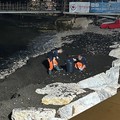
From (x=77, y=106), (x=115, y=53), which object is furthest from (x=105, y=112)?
(x=115, y=53)

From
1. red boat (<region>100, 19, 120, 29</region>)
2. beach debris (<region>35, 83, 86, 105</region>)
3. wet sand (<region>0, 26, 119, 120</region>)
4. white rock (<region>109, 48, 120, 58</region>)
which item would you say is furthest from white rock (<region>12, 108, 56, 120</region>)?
red boat (<region>100, 19, 120, 29</region>)

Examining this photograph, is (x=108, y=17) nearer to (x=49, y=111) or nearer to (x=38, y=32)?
Answer: (x=38, y=32)

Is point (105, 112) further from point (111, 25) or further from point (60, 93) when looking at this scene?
point (111, 25)

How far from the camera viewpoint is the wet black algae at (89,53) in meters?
22.2

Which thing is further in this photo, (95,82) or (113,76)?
(113,76)

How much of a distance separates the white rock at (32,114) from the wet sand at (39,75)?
97cm

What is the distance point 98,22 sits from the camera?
43.8 meters

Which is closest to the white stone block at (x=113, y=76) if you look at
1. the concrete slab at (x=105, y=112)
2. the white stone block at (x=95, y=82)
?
the white stone block at (x=95, y=82)

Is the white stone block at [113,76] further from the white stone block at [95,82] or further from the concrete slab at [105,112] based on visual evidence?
the concrete slab at [105,112]

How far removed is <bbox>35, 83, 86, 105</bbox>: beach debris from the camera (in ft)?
52.3

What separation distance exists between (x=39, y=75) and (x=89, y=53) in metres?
8.17

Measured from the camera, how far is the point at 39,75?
22812 millimetres

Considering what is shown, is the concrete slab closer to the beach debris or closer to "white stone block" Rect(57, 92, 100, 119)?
"white stone block" Rect(57, 92, 100, 119)

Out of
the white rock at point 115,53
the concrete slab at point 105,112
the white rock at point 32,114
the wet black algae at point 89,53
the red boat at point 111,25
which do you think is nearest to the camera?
the concrete slab at point 105,112
